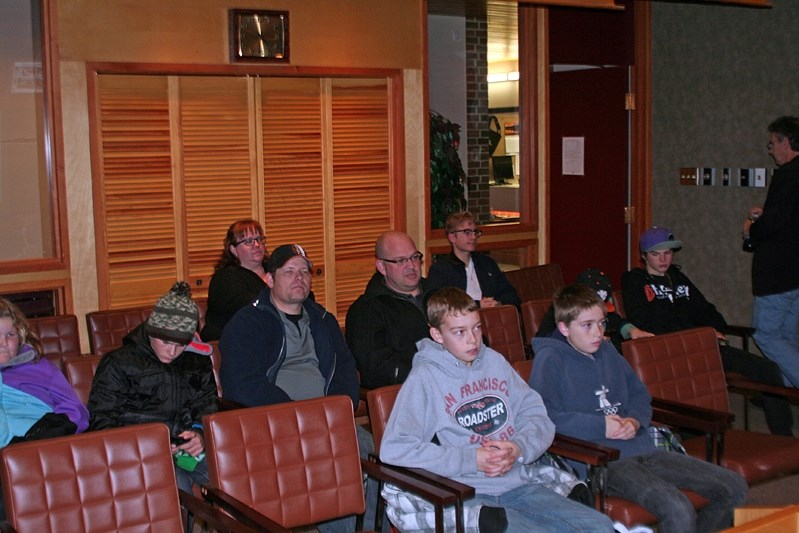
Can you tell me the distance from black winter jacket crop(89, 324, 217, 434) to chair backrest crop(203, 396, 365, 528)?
0.63m

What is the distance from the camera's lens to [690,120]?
25.9 ft

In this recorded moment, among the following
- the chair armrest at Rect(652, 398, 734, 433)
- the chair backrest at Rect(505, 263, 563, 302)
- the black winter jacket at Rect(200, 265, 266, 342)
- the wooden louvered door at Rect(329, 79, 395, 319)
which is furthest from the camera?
the wooden louvered door at Rect(329, 79, 395, 319)

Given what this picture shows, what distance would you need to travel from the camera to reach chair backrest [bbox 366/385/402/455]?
3.59 m

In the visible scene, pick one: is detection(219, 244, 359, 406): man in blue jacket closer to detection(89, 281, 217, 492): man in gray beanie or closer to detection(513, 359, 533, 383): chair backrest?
detection(89, 281, 217, 492): man in gray beanie

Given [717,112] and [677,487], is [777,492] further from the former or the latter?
[717,112]

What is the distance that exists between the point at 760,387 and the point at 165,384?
8.73 feet

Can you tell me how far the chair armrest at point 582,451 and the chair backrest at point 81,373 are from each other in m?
1.95

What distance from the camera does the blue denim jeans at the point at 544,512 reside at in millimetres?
3270

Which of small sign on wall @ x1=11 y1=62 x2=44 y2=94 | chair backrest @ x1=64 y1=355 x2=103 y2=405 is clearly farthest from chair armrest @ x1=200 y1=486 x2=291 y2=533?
small sign on wall @ x1=11 y1=62 x2=44 y2=94

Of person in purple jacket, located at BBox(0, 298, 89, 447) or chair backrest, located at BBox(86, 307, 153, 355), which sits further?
chair backrest, located at BBox(86, 307, 153, 355)

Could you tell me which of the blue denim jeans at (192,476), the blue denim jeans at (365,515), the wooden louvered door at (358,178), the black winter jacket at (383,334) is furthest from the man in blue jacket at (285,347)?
the wooden louvered door at (358,178)

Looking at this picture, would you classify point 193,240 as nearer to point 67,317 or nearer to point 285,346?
point 67,317

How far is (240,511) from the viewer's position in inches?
118

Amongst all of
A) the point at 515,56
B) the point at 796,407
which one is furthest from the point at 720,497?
the point at 515,56
